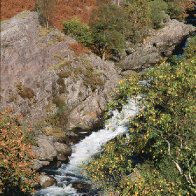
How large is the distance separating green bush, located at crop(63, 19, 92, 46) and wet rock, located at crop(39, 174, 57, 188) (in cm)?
3328

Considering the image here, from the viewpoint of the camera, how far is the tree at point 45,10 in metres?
68.7

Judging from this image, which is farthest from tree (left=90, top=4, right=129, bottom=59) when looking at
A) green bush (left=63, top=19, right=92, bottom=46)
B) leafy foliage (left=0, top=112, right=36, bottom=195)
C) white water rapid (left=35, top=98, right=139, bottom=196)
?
leafy foliage (left=0, top=112, right=36, bottom=195)

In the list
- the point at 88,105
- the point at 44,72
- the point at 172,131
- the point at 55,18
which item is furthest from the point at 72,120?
the point at 172,131

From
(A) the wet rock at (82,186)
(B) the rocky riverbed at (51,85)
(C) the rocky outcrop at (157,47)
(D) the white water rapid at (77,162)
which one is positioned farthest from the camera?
(C) the rocky outcrop at (157,47)

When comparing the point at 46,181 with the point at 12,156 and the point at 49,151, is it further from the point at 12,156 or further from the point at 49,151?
the point at 12,156

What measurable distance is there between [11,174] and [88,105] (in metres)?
33.3

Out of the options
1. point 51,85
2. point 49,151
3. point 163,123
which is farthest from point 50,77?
point 163,123

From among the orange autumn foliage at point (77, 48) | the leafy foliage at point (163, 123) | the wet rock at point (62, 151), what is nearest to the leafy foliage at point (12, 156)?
the leafy foliage at point (163, 123)

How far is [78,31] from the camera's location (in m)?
70.4

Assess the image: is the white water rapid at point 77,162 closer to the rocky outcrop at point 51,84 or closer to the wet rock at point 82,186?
the wet rock at point 82,186

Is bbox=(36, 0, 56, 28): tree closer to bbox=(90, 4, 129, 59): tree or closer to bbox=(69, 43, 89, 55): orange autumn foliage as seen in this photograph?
bbox=(69, 43, 89, 55): orange autumn foliage

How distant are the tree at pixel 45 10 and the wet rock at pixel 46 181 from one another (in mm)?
33362

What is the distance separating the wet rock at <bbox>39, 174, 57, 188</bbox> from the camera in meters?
41.4

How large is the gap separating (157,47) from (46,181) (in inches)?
1828
